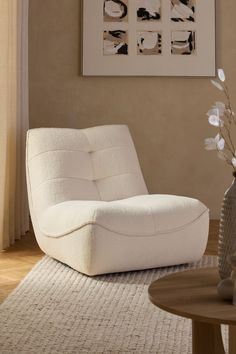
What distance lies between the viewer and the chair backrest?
4691mm

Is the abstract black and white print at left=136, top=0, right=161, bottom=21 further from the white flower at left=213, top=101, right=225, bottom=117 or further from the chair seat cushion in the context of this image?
the white flower at left=213, top=101, right=225, bottom=117

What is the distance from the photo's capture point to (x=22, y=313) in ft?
11.4

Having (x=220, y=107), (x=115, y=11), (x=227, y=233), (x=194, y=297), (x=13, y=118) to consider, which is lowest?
(x=194, y=297)

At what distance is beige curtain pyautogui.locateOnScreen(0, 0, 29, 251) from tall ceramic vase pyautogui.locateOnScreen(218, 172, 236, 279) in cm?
258

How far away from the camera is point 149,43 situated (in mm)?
6176

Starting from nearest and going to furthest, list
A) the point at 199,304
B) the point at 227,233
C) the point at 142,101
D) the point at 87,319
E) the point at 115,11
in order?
the point at 199,304, the point at 227,233, the point at 87,319, the point at 115,11, the point at 142,101

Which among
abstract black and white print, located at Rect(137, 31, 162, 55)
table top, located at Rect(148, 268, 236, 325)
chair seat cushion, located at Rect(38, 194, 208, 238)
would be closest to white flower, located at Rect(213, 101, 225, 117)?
table top, located at Rect(148, 268, 236, 325)

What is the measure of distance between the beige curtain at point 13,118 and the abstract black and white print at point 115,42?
85 centimetres

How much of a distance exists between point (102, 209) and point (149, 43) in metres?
2.44

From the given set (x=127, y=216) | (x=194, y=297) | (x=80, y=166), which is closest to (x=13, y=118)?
(x=80, y=166)

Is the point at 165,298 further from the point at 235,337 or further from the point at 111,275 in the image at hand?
the point at 111,275

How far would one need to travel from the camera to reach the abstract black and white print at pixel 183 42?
6.18m

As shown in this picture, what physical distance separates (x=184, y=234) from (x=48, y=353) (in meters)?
1.65

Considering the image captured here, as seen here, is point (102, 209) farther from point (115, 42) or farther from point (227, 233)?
point (115, 42)
